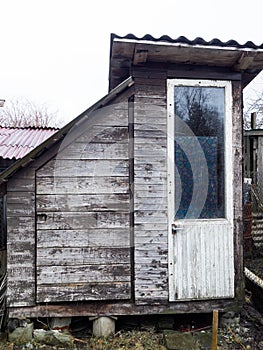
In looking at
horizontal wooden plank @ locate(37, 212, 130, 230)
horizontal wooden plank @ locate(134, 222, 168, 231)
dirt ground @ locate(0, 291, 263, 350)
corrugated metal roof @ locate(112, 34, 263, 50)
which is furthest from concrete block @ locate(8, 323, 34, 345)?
corrugated metal roof @ locate(112, 34, 263, 50)

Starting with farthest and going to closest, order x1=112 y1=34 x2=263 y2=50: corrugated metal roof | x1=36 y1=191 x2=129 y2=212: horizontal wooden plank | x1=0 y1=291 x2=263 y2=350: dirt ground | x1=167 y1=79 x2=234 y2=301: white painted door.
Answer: x1=167 y1=79 x2=234 y2=301: white painted door, x1=36 y1=191 x2=129 y2=212: horizontal wooden plank, x1=0 y1=291 x2=263 y2=350: dirt ground, x1=112 y1=34 x2=263 y2=50: corrugated metal roof

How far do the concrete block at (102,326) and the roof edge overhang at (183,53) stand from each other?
3.02m

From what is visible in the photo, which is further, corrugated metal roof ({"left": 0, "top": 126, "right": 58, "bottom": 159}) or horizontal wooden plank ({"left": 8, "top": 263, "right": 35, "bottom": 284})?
corrugated metal roof ({"left": 0, "top": 126, "right": 58, "bottom": 159})

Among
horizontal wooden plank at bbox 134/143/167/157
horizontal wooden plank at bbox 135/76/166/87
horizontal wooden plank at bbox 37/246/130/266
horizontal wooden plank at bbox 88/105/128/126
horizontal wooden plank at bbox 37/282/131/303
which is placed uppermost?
horizontal wooden plank at bbox 135/76/166/87

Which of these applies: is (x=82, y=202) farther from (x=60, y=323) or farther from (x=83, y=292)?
(x=60, y=323)

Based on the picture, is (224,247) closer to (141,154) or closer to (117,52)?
(141,154)

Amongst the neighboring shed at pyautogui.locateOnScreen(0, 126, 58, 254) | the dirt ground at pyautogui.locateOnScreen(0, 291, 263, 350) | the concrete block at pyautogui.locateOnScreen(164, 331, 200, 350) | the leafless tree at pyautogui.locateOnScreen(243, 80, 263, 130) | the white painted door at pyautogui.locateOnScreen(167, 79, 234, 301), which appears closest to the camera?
the concrete block at pyautogui.locateOnScreen(164, 331, 200, 350)

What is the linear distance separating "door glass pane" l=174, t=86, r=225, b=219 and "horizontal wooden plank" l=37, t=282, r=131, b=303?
111 centimetres

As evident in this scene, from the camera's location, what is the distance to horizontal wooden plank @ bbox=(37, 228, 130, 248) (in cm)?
324

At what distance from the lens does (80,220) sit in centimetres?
328

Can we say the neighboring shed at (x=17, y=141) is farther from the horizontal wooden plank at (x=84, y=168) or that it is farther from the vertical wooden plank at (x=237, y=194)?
the vertical wooden plank at (x=237, y=194)

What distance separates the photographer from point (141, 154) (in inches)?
131

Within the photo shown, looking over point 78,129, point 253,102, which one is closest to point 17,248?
point 78,129

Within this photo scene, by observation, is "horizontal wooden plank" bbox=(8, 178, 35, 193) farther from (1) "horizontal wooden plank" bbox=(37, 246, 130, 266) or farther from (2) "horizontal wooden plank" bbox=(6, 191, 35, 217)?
(1) "horizontal wooden plank" bbox=(37, 246, 130, 266)
